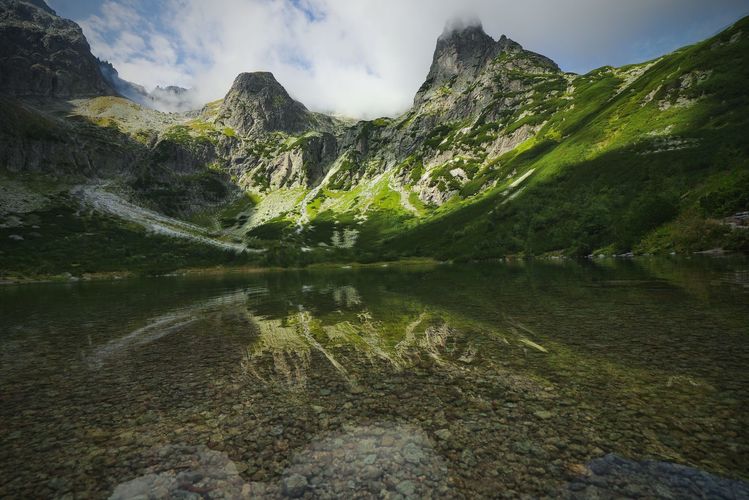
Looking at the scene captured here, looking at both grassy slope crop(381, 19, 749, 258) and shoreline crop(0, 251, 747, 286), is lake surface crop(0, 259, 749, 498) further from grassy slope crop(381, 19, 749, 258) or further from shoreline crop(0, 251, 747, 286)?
shoreline crop(0, 251, 747, 286)

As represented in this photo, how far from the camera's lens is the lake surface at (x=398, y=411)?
7.43m

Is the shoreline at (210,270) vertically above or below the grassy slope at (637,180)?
below

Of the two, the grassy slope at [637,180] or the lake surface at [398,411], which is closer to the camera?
the lake surface at [398,411]

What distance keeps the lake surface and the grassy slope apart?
6218 cm

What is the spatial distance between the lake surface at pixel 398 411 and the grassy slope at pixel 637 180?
62.2m

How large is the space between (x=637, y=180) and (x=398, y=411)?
129m

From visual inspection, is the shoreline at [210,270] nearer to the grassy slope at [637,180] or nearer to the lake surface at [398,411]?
the grassy slope at [637,180]

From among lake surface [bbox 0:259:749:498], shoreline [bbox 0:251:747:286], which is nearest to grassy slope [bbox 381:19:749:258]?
shoreline [bbox 0:251:747:286]

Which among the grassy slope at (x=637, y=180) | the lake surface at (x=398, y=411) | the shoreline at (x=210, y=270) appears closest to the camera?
the lake surface at (x=398, y=411)

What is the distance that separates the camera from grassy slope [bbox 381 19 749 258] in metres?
75.9

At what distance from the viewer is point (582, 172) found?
446ft

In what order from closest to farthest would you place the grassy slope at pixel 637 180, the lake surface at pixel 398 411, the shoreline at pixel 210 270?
1. the lake surface at pixel 398 411
2. the grassy slope at pixel 637 180
3. the shoreline at pixel 210 270

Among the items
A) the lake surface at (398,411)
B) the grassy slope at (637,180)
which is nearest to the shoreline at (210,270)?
the grassy slope at (637,180)

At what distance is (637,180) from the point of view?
10894 centimetres
